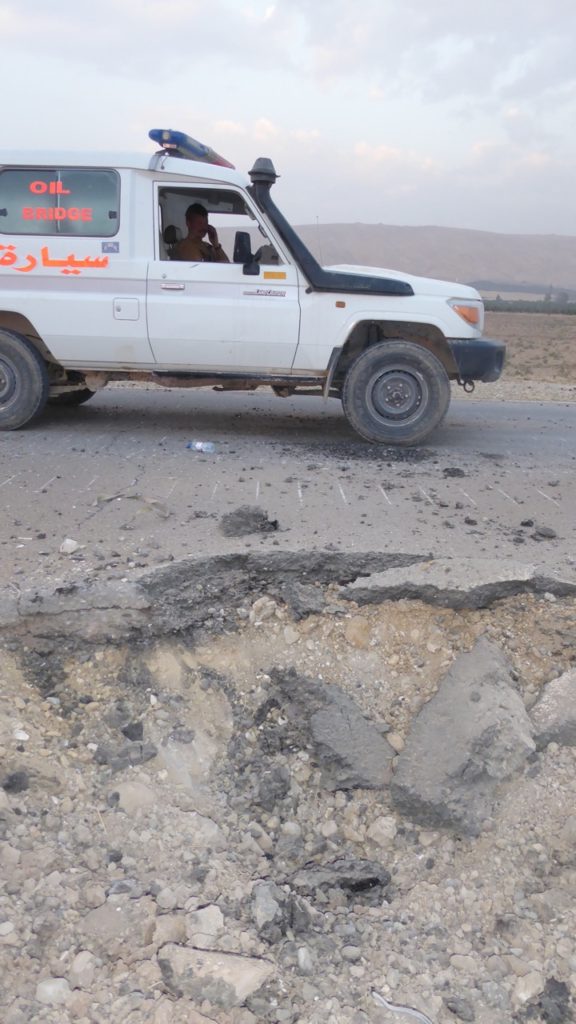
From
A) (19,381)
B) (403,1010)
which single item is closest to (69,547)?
(403,1010)

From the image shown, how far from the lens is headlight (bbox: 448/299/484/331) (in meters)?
6.14

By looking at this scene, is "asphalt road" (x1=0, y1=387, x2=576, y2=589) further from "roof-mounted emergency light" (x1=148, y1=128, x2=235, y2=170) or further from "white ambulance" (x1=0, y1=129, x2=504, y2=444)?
"roof-mounted emergency light" (x1=148, y1=128, x2=235, y2=170)

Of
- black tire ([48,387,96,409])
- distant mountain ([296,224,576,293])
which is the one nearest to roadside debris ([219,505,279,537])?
black tire ([48,387,96,409])

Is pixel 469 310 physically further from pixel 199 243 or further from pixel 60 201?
pixel 60 201

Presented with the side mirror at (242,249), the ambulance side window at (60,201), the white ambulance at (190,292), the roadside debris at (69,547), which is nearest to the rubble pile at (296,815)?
the roadside debris at (69,547)

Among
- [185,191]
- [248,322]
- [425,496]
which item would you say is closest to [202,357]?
[248,322]

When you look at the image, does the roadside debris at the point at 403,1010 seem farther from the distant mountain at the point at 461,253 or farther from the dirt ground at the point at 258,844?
the distant mountain at the point at 461,253

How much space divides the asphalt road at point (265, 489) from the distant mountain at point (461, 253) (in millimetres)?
95552

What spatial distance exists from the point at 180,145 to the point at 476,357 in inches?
114

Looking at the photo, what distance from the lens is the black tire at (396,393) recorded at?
6203 mm

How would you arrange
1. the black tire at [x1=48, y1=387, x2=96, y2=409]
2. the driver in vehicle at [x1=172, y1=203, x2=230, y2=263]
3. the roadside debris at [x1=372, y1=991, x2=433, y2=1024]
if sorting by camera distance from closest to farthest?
the roadside debris at [x1=372, y1=991, x2=433, y2=1024] → the driver in vehicle at [x1=172, y1=203, x2=230, y2=263] → the black tire at [x1=48, y1=387, x2=96, y2=409]

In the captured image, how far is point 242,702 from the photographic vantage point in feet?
11.9

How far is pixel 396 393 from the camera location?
630 cm

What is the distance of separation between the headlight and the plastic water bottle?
2.21m
